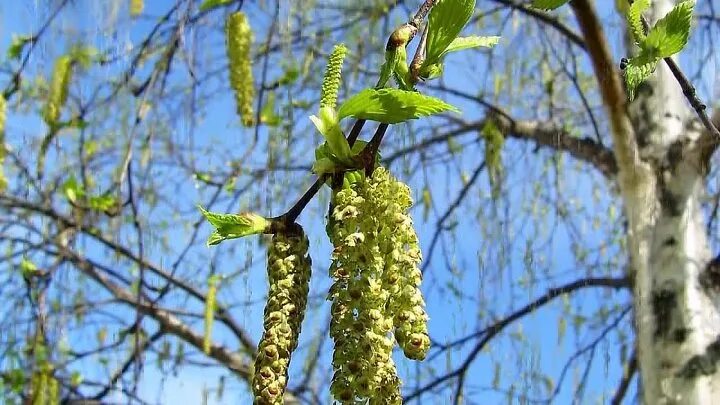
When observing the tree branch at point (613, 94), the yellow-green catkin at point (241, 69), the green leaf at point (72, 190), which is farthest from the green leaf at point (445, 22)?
the green leaf at point (72, 190)

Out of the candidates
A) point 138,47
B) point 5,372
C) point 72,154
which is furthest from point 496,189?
point 5,372

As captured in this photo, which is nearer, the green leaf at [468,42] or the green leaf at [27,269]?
the green leaf at [468,42]

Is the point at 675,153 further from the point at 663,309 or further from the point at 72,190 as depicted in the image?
the point at 72,190

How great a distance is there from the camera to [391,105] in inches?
16.3

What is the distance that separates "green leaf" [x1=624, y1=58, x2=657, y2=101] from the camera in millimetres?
524

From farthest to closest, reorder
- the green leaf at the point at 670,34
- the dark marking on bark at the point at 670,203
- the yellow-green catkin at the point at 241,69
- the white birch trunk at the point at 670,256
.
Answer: the dark marking on bark at the point at 670,203
the white birch trunk at the point at 670,256
the yellow-green catkin at the point at 241,69
the green leaf at the point at 670,34

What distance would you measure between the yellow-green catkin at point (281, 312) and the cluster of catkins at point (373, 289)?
27 millimetres

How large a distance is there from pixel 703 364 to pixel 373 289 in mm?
1228

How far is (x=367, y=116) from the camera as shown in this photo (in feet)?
1.38

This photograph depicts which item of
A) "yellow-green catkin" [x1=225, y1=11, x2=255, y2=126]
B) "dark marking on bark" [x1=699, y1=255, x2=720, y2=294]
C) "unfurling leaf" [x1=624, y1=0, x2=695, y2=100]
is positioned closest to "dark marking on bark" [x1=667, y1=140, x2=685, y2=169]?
"dark marking on bark" [x1=699, y1=255, x2=720, y2=294]

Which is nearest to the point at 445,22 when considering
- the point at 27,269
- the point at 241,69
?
the point at 241,69

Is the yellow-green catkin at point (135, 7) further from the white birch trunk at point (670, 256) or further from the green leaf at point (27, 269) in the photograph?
the white birch trunk at point (670, 256)

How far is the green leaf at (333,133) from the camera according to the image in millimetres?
432

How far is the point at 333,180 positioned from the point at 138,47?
1.51 meters
